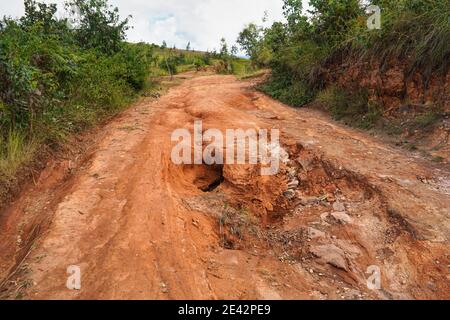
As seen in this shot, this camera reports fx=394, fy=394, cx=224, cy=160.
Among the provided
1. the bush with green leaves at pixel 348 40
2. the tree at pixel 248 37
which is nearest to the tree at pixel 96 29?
the bush with green leaves at pixel 348 40

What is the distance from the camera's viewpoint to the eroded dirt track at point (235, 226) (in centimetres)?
262

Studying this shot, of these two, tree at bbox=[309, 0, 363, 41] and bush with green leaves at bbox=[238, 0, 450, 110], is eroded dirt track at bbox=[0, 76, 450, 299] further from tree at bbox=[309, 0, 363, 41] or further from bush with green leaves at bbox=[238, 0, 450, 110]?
tree at bbox=[309, 0, 363, 41]

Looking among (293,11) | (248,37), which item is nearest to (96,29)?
(293,11)

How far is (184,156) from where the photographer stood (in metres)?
4.73

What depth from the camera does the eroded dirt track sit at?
103 inches

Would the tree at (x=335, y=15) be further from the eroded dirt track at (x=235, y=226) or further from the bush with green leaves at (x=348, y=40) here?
the eroded dirt track at (x=235, y=226)

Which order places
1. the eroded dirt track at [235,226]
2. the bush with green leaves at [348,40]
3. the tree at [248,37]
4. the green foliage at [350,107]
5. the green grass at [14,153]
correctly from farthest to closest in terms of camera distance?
1. the tree at [248,37]
2. the green foliage at [350,107]
3. the bush with green leaves at [348,40]
4. the green grass at [14,153]
5. the eroded dirt track at [235,226]

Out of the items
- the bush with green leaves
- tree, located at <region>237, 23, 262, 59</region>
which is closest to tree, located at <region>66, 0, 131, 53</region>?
the bush with green leaves

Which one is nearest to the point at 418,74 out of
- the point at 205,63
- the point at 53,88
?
the point at 53,88

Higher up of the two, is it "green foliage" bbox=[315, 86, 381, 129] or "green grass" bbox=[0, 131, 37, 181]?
"green foliage" bbox=[315, 86, 381, 129]

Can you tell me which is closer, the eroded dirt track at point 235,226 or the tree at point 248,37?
the eroded dirt track at point 235,226

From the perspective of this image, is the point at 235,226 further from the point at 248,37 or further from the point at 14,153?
the point at 248,37
